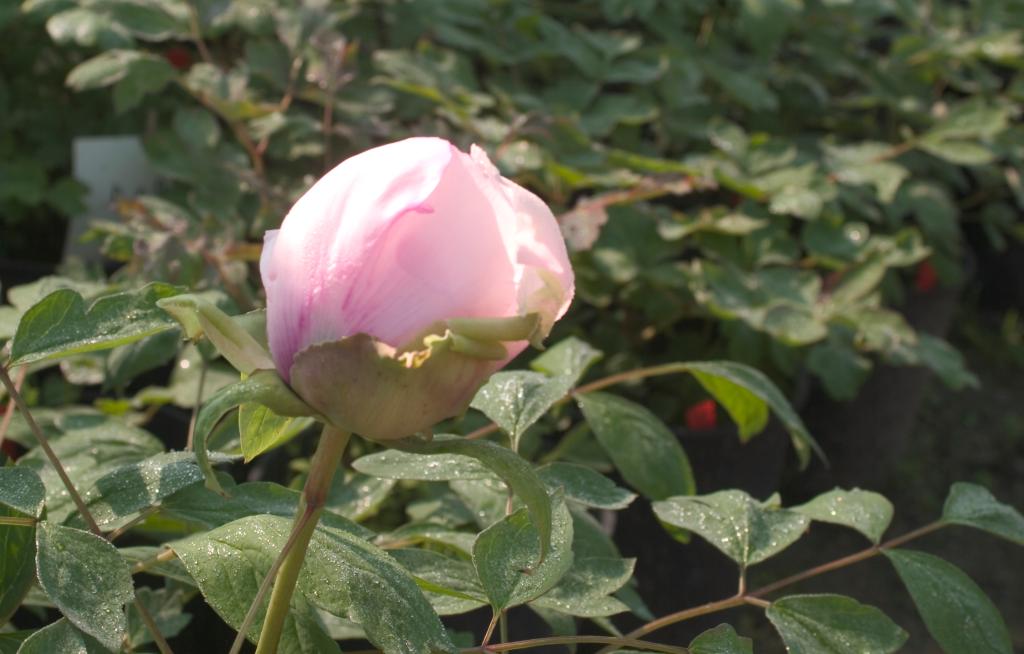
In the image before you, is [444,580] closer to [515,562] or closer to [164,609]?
[515,562]

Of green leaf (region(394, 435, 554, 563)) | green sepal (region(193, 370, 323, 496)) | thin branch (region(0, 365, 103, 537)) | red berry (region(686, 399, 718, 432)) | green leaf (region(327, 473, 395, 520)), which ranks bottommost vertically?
red berry (region(686, 399, 718, 432))

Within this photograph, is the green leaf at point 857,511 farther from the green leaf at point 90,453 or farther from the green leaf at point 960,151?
the green leaf at point 960,151

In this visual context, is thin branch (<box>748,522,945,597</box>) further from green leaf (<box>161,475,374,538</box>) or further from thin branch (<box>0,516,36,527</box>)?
thin branch (<box>0,516,36,527</box>)

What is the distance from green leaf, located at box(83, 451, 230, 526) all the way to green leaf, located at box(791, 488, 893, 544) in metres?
0.29

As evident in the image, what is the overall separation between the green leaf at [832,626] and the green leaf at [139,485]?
256 mm

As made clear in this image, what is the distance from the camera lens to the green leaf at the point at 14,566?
497mm

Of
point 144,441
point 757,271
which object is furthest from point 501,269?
point 757,271

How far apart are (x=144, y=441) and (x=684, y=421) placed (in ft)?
2.43

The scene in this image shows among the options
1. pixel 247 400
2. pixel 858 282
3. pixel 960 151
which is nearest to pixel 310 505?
pixel 247 400

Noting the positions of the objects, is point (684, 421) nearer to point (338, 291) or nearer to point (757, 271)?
point (757, 271)

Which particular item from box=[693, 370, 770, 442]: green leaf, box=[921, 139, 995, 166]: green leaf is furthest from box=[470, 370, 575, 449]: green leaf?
box=[921, 139, 995, 166]: green leaf

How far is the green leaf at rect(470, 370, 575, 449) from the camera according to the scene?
1.98ft

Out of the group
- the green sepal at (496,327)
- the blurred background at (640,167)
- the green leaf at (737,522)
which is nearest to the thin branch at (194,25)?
the blurred background at (640,167)

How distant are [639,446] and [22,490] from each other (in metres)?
0.38
